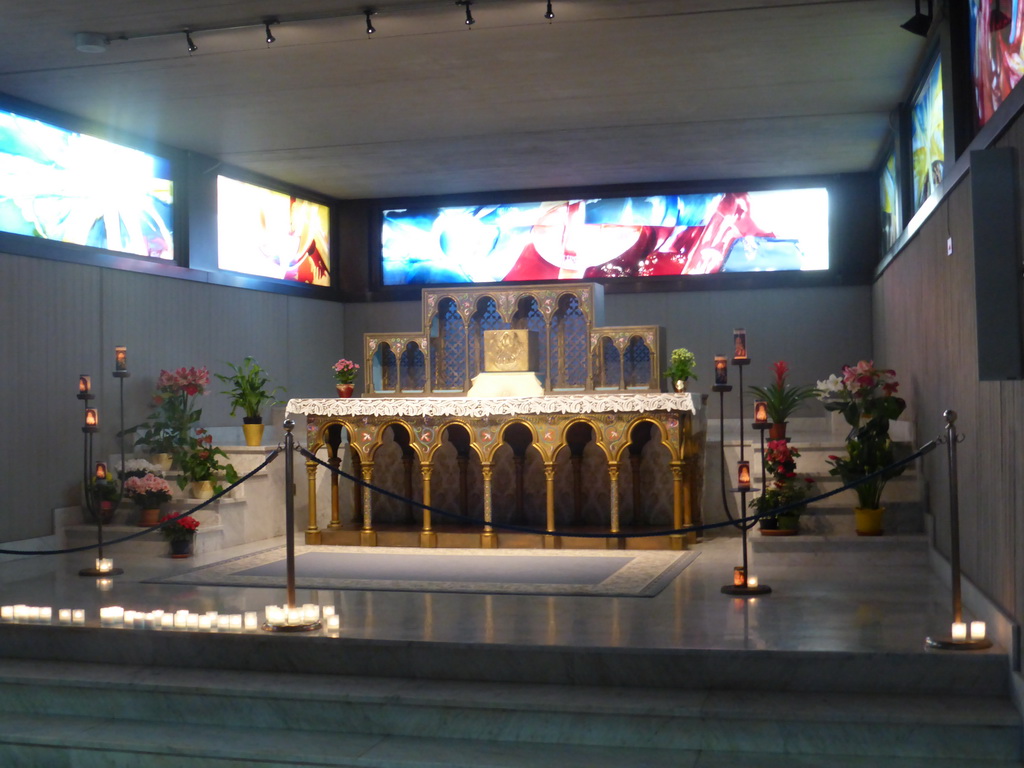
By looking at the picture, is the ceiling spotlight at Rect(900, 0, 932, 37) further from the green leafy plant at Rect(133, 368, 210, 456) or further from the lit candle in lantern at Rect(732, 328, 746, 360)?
the green leafy plant at Rect(133, 368, 210, 456)

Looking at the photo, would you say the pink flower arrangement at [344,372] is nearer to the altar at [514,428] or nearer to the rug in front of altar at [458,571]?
the altar at [514,428]

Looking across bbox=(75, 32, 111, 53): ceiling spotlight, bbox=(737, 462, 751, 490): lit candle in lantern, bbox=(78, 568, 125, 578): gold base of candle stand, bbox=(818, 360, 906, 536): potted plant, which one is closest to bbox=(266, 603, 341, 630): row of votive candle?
bbox=(737, 462, 751, 490): lit candle in lantern

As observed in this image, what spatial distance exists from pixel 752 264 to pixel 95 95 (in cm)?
785

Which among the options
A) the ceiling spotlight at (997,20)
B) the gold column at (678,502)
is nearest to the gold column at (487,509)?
the gold column at (678,502)

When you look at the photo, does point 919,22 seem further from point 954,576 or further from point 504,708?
point 504,708

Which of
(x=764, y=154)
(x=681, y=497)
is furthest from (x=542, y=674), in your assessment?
(x=764, y=154)

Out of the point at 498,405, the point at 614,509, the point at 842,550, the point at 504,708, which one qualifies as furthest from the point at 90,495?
the point at 842,550

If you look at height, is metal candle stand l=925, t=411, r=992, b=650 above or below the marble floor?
above

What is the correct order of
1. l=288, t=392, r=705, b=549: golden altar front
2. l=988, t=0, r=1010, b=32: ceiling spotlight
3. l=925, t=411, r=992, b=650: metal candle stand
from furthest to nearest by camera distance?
l=288, t=392, r=705, b=549: golden altar front → l=988, t=0, r=1010, b=32: ceiling spotlight → l=925, t=411, r=992, b=650: metal candle stand

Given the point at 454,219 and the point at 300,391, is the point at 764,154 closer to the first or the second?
the point at 454,219

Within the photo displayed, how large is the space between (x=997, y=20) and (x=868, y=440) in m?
3.87

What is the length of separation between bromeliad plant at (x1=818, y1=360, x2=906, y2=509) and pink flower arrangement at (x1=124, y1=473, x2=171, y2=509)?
18.5 feet

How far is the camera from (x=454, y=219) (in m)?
14.7

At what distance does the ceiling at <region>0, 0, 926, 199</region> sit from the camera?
785cm
